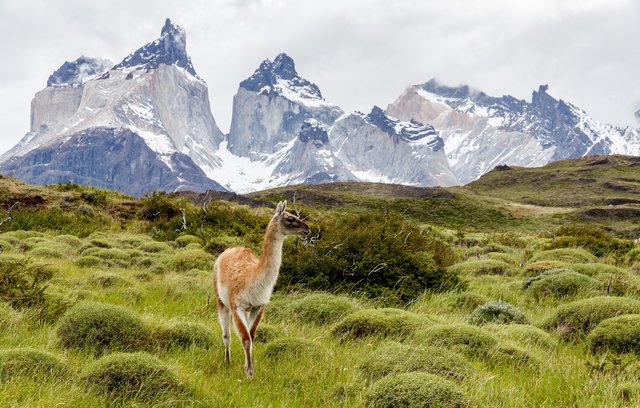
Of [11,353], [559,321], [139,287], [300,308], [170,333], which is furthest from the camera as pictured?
[139,287]

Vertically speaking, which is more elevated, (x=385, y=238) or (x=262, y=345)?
(x=385, y=238)

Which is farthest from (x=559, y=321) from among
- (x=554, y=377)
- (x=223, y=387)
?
(x=223, y=387)

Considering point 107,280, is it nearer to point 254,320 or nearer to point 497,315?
point 254,320

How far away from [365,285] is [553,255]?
9722 mm

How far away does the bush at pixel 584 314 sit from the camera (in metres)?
9.08

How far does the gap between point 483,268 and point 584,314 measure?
7942 millimetres

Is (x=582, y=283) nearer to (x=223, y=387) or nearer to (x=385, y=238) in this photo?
(x=385, y=238)

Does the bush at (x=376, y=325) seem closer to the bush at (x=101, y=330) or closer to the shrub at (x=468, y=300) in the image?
the shrub at (x=468, y=300)

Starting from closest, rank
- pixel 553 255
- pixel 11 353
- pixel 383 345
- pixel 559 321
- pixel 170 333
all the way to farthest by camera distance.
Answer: pixel 11 353 → pixel 383 345 → pixel 170 333 → pixel 559 321 → pixel 553 255

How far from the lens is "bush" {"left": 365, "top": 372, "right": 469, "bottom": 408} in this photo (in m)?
5.29

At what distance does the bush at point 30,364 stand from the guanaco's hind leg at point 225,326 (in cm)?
209

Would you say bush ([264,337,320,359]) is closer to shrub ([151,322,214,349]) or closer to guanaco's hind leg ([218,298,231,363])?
guanaco's hind leg ([218,298,231,363])

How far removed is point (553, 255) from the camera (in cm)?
1912

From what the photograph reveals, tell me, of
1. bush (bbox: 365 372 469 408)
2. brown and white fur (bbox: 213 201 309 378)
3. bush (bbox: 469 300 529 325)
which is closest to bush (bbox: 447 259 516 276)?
bush (bbox: 469 300 529 325)
